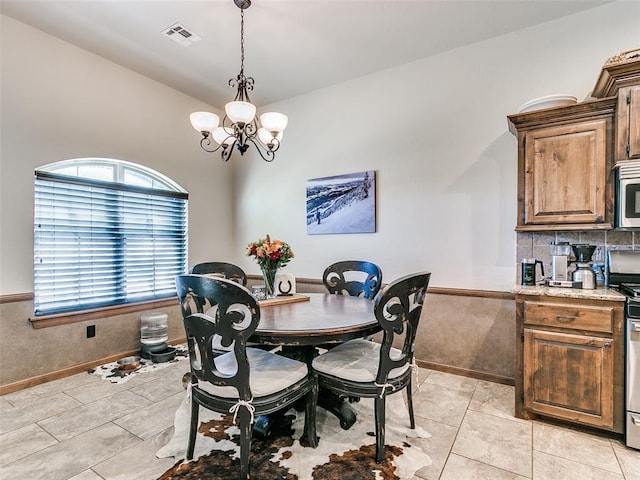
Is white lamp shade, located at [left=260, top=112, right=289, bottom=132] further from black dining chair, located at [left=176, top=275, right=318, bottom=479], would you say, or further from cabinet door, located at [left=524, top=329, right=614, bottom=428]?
cabinet door, located at [left=524, top=329, right=614, bottom=428]

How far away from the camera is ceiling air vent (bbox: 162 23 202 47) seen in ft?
9.31

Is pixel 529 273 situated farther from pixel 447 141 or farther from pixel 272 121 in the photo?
pixel 272 121

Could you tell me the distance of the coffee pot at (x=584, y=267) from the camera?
2.38m

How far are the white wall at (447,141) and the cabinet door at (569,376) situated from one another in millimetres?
773

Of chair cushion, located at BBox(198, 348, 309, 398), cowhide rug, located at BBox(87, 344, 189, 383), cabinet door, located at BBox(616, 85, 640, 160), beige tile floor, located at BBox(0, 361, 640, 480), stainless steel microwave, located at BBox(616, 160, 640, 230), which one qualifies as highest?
cabinet door, located at BBox(616, 85, 640, 160)

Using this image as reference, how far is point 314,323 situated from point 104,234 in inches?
112

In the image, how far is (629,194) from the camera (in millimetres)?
2166

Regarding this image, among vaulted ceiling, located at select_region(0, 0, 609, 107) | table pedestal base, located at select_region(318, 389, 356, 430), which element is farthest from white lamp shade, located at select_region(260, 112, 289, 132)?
table pedestal base, located at select_region(318, 389, 356, 430)

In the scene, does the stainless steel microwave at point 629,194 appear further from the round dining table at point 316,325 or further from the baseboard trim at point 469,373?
the round dining table at point 316,325

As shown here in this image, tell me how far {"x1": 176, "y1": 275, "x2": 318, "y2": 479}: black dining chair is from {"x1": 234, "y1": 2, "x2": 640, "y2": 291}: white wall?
1955mm

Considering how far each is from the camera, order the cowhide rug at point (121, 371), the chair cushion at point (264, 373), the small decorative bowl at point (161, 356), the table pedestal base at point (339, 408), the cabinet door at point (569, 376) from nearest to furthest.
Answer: the chair cushion at point (264, 373) < the cabinet door at point (569, 376) < the table pedestal base at point (339, 408) < the cowhide rug at point (121, 371) < the small decorative bowl at point (161, 356)

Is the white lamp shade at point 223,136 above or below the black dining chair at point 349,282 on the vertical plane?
above

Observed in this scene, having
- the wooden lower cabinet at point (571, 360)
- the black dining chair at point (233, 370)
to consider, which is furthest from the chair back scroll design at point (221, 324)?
the wooden lower cabinet at point (571, 360)

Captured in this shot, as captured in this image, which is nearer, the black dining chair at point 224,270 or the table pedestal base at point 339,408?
the table pedestal base at point 339,408
